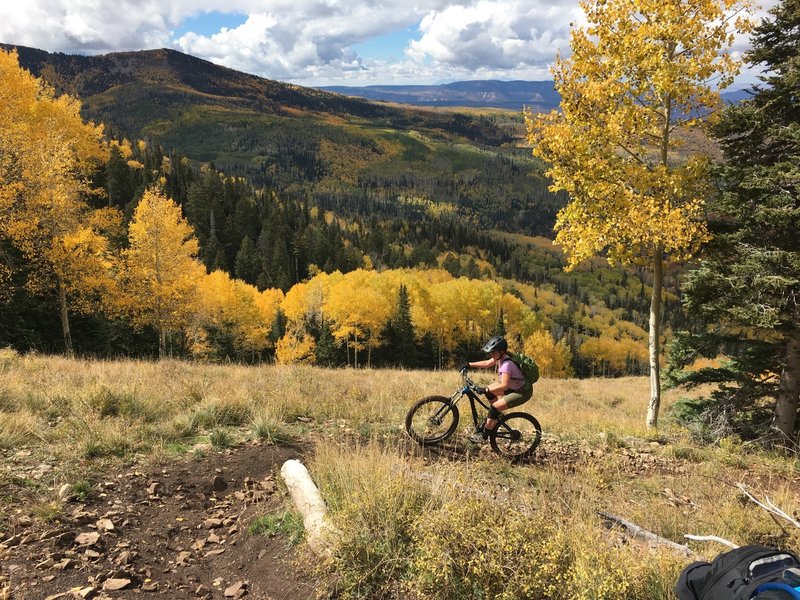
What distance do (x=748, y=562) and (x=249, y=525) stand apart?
184 inches

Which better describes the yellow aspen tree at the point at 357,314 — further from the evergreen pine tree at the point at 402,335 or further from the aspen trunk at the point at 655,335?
the aspen trunk at the point at 655,335

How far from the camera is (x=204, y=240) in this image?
270ft

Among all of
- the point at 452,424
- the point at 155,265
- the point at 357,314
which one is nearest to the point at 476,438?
→ the point at 452,424

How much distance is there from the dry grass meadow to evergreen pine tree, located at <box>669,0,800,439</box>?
1741mm

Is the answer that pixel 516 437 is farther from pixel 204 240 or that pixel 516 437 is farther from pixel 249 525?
pixel 204 240

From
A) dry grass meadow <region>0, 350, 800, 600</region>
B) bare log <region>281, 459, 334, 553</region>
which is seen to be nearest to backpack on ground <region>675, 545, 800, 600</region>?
dry grass meadow <region>0, 350, 800, 600</region>

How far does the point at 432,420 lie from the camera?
320 inches

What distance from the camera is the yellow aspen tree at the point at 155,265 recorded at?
89.0ft

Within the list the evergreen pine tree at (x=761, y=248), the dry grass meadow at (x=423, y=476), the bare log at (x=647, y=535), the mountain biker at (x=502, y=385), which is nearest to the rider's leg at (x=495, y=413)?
the mountain biker at (x=502, y=385)

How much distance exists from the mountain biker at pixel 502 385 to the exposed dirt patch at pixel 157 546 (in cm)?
378

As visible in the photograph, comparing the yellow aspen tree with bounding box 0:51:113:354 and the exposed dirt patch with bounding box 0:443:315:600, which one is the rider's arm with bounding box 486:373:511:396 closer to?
the exposed dirt patch with bounding box 0:443:315:600

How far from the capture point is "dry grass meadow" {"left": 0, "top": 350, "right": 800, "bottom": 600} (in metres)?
3.86

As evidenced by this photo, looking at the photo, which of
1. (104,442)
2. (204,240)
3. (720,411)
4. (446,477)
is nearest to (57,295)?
(104,442)

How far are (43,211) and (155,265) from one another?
7.52m
